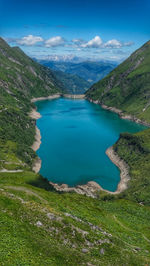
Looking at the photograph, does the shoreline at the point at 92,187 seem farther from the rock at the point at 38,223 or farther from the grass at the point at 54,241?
the rock at the point at 38,223

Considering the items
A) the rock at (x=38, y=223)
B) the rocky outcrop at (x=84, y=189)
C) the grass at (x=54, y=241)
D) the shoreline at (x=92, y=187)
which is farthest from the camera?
the shoreline at (x=92, y=187)

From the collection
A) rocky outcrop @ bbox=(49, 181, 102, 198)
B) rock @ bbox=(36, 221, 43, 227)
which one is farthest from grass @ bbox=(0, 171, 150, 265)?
rocky outcrop @ bbox=(49, 181, 102, 198)

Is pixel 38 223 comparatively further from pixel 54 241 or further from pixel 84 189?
pixel 84 189

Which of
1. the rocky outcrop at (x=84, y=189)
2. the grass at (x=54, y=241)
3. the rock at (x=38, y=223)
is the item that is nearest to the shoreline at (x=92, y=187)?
the rocky outcrop at (x=84, y=189)

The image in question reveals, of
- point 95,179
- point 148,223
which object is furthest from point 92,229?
point 95,179

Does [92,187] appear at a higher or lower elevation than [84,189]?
lower

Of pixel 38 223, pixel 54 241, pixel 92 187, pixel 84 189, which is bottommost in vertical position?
pixel 92 187

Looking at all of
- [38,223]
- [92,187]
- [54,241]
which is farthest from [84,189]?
[54,241]

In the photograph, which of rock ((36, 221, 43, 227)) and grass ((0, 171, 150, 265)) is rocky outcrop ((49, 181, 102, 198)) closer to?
grass ((0, 171, 150, 265))

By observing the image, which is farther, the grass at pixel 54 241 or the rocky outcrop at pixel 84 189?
the rocky outcrop at pixel 84 189

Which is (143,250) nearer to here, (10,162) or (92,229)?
(92,229)

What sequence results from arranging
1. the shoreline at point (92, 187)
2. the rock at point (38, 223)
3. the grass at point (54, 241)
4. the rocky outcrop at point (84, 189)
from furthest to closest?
the shoreline at point (92, 187) < the rocky outcrop at point (84, 189) < the rock at point (38, 223) < the grass at point (54, 241)

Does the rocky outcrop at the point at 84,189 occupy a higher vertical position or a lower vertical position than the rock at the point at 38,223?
lower

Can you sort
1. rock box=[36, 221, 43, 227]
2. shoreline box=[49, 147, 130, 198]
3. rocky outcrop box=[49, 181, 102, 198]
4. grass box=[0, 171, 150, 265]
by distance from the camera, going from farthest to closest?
shoreline box=[49, 147, 130, 198] → rocky outcrop box=[49, 181, 102, 198] → rock box=[36, 221, 43, 227] → grass box=[0, 171, 150, 265]
